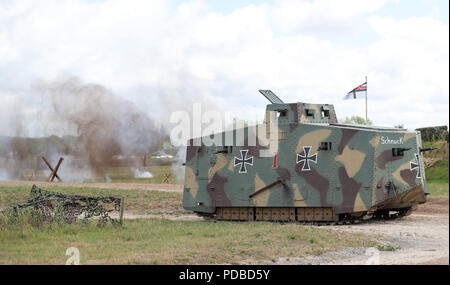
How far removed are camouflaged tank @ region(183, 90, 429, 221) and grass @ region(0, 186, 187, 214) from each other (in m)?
5.02

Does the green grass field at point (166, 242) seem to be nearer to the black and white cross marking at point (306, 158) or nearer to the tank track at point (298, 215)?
the tank track at point (298, 215)

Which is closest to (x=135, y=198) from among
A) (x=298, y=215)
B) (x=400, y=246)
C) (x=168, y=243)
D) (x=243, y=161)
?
(x=243, y=161)

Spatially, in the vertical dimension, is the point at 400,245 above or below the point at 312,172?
below

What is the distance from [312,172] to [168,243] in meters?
6.49

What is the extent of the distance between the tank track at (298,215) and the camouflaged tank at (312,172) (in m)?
0.03

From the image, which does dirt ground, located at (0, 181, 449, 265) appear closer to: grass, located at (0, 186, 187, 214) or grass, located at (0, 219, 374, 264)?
grass, located at (0, 219, 374, 264)

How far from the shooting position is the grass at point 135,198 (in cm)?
2683

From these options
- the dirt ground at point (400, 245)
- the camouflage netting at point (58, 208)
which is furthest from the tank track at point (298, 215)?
the camouflage netting at point (58, 208)

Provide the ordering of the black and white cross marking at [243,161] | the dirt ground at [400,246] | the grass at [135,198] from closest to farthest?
the dirt ground at [400,246] → the black and white cross marking at [243,161] → the grass at [135,198]

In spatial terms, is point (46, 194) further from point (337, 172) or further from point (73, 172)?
point (73, 172)

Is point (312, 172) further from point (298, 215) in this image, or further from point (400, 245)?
point (400, 245)

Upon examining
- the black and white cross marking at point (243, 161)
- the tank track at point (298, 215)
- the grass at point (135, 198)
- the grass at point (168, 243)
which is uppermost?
the black and white cross marking at point (243, 161)

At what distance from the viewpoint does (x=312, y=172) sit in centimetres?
1938
